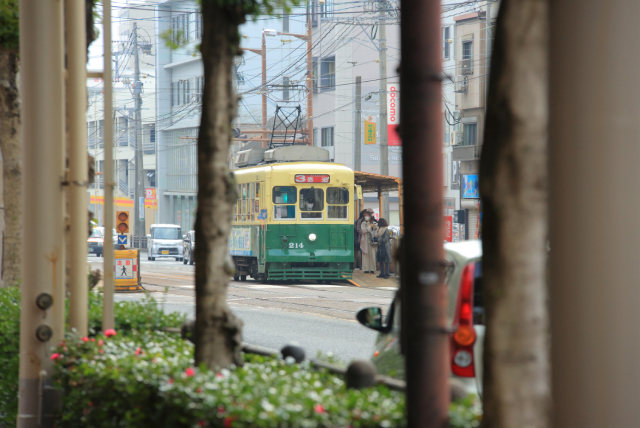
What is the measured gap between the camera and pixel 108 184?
211 inches

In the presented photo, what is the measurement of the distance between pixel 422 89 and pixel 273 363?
1.78 metres

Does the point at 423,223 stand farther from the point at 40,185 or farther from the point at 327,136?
the point at 327,136

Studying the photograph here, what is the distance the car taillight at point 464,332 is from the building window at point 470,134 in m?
36.8

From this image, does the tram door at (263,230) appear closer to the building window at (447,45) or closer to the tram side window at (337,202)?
the tram side window at (337,202)

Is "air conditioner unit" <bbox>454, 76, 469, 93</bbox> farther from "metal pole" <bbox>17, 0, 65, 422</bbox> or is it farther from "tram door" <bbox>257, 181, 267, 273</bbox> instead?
"metal pole" <bbox>17, 0, 65, 422</bbox>

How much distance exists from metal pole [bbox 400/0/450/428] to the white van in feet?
143

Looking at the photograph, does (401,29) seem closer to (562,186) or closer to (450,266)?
(562,186)

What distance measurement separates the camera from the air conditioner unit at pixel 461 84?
40.6 metres

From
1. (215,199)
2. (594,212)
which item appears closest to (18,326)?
(215,199)

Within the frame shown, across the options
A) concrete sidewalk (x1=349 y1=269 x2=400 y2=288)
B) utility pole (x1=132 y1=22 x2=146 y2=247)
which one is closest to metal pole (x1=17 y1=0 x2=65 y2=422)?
concrete sidewalk (x1=349 y1=269 x2=400 y2=288)

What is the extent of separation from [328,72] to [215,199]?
150 ft

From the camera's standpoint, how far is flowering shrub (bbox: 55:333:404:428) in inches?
114

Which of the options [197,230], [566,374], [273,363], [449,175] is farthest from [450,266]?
[449,175]

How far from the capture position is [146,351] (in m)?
4.47
